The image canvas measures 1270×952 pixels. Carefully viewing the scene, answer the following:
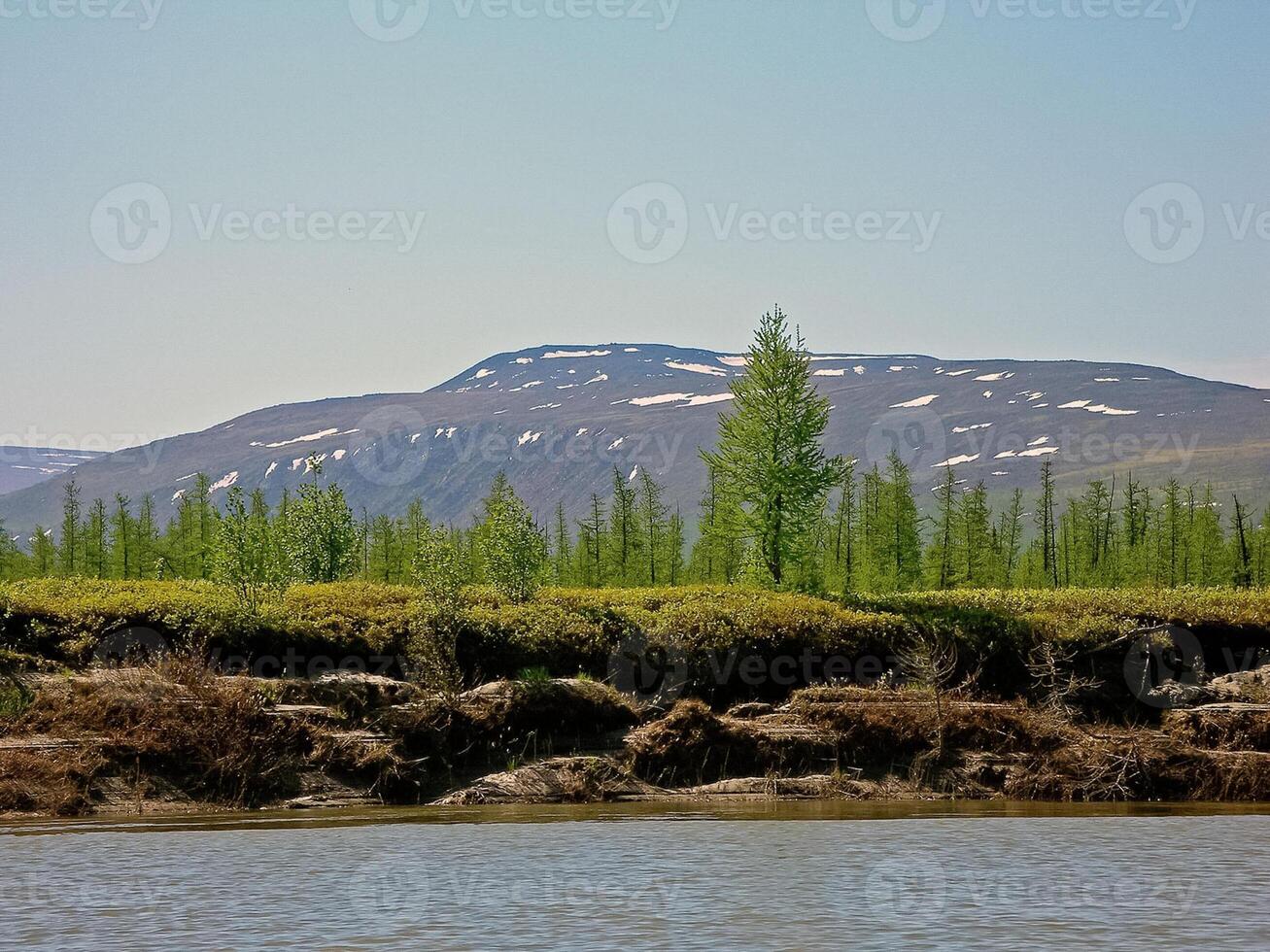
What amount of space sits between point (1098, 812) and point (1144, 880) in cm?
690

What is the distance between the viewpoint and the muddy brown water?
507 inches

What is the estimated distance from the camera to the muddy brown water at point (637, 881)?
42.2ft

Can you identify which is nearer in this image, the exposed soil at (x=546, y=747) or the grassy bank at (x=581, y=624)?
the exposed soil at (x=546, y=747)

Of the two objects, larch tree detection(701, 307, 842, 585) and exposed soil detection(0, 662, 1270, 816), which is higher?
larch tree detection(701, 307, 842, 585)

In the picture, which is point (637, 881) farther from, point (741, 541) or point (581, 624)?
point (741, 541)

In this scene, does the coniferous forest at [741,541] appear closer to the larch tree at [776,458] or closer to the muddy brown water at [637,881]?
the larch tree at [776,458]

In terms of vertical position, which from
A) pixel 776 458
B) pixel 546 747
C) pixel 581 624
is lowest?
pixel 546 747

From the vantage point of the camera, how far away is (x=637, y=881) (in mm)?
15531

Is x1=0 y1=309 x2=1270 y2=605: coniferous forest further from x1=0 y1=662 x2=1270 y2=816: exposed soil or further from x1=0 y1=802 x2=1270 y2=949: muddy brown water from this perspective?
x1=0 y1=802 x2=1270 y2=949: muddy brown water

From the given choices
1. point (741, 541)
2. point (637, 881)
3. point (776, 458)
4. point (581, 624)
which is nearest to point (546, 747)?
point (581, 624)

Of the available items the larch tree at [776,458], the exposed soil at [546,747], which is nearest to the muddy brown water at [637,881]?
the exposed soil at [546,747]

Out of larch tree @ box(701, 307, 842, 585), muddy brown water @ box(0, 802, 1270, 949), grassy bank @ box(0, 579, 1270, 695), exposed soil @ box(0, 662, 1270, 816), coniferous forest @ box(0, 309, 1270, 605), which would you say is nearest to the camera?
muddy brown water @ box(0, 802, 1270, 949)

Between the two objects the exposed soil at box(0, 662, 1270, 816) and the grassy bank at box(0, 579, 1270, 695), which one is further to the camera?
the grassy bank at box(0, 579, 1270, 695)

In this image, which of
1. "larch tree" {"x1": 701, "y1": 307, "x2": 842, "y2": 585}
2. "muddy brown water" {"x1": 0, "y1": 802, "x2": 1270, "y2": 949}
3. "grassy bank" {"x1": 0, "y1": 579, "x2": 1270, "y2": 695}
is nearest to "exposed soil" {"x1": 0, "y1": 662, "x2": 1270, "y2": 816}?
"muddy brown water" {"x1": 0, "y1": 802, "x2": 1270, "y2": 949}
